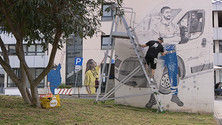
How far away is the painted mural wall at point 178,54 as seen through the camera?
417 inches

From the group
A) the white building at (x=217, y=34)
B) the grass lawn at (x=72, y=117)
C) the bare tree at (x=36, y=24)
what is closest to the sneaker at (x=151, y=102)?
the grass lawn at (x=72, y=117)

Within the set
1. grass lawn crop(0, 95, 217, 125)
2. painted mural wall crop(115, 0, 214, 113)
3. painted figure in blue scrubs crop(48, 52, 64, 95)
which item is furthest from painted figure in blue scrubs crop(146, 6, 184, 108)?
painted figure in blue scrubs crop(48, 52, 64, 95)

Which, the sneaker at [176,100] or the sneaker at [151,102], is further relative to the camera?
the sneaker at [151,102]

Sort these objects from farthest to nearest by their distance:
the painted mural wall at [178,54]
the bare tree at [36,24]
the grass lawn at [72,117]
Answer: the painted mural wall at [178,54] < the bare tree at [36,24] < the grass lawn at [72,117]

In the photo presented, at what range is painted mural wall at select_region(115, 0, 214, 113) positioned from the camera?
10.6 metres

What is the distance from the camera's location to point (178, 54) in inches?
425

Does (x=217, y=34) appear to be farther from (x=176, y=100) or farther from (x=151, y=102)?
(x=151, y=102)

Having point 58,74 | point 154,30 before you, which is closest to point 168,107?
point 154,30

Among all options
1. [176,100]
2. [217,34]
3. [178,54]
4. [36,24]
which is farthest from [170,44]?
[217,34]

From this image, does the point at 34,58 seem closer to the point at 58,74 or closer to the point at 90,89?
the point at 58,74

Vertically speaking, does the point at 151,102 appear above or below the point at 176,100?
below

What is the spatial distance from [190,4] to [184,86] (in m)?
3.36

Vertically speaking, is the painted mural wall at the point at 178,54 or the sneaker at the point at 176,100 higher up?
the painted mural wall at the point at 178,54

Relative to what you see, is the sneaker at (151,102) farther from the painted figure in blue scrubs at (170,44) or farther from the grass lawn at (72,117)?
the grass lawn at (72,117)
